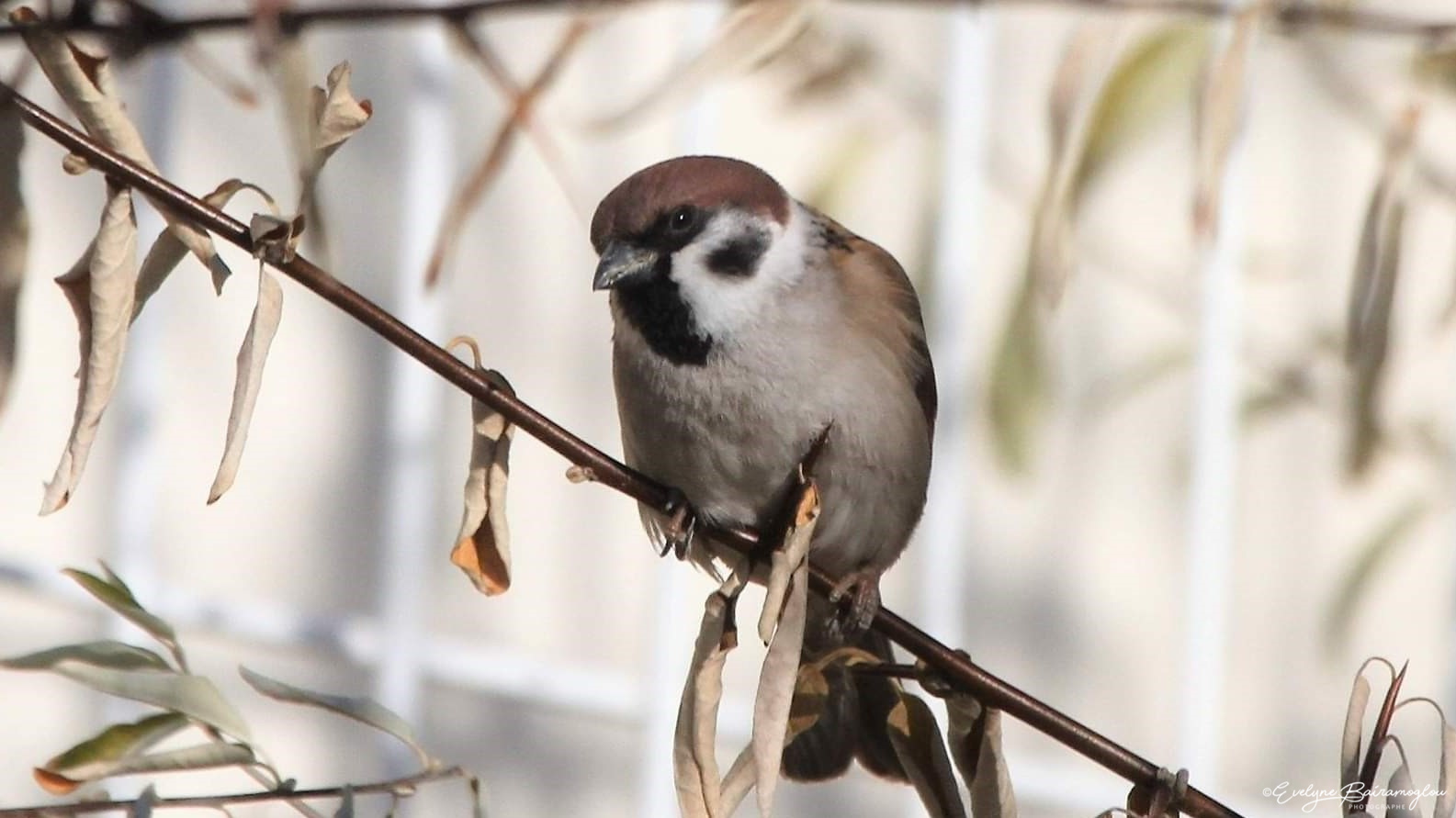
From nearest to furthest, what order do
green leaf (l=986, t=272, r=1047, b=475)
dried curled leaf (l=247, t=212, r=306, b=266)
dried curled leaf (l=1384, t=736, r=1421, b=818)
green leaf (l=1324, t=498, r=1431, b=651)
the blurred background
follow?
dried curled leaf (l=247, t=212, r=306, b=266)
dried curled leaf (l=1384, t=736, r=1421, b=818)
green leaf (l=986, t=272, r=1047, b=475)
the blurred background
green leaf (l=1324, t=498, r=1431, b=651)

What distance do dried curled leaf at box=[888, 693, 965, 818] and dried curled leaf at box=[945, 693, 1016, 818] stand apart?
0.08 feet

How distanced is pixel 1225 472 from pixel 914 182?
3.67 feet

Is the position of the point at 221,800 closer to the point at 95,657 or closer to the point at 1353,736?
the point at 95,657

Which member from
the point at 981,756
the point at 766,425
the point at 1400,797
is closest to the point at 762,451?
the point at 766,425

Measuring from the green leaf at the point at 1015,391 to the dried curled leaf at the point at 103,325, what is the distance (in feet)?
3.78

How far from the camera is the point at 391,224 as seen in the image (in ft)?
10.8

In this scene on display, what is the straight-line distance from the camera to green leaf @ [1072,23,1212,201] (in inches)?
65.1

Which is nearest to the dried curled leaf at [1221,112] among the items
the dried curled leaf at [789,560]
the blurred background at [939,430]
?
the dried curled leaf at [789,560]

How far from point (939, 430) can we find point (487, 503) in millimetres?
1623

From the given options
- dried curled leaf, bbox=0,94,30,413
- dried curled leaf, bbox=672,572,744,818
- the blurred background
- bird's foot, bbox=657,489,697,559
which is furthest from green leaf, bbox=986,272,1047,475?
dried curled leaf, bbox=0,94,30,413

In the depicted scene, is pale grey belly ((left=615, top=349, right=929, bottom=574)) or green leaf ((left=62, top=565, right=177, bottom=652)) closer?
green leaf ((left=62, top=565, right=177, bottom=652))

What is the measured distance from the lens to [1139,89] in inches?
73.8

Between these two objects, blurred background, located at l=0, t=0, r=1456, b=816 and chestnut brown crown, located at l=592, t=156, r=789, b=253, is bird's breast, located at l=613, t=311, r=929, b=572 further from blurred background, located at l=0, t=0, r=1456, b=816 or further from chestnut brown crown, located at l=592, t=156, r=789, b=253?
blurred background, located at l=0, t=0, r=1456, b=816

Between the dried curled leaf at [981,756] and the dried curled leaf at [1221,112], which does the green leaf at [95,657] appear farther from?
the dried curled leaf at [1221,112]
